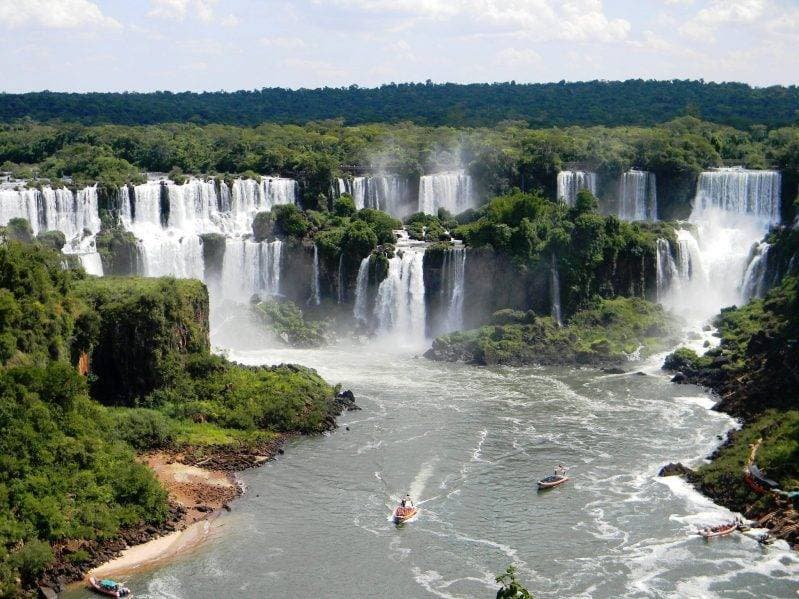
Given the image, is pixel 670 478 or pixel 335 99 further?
pixel 335 99

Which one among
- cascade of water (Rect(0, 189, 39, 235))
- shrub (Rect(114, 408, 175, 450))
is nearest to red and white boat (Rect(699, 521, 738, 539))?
shrub (Rect(114, 408, 175, 450))

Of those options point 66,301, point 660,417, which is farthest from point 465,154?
point 66,301

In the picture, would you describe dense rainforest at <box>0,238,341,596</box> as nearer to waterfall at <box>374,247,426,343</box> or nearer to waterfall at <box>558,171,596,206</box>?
waterfall at <box>374,247,426,343</box>

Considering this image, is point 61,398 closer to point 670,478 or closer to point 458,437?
point 458,437

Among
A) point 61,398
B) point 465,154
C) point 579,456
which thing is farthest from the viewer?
point 465,154

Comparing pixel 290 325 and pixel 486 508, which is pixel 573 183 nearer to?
pixel 290 325

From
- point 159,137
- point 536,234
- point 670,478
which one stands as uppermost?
point 159,137
